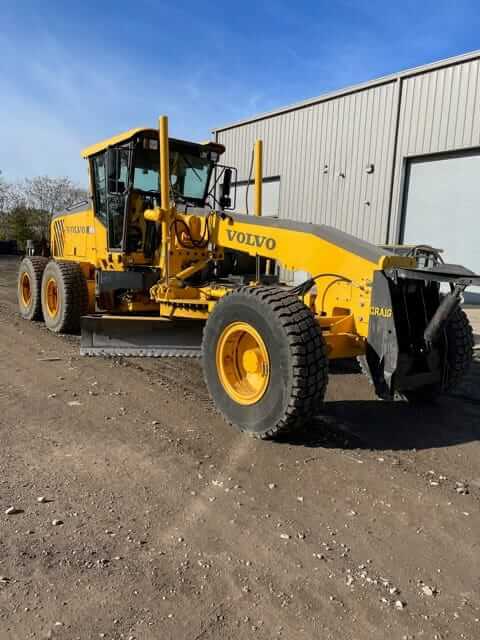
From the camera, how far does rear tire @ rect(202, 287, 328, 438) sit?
3.79 meters

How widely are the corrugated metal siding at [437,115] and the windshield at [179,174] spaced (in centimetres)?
757

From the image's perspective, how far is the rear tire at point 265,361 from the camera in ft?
12.4

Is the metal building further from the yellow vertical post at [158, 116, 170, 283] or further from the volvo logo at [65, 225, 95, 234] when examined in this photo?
the yellow vertical post at [158, 116, 170, 283]

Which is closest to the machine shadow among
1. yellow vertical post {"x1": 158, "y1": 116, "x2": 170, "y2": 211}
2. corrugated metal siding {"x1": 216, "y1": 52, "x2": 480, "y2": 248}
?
yellow vertical post {"x1": 158, "y1": 116, "x2": 170, "y2": 211}

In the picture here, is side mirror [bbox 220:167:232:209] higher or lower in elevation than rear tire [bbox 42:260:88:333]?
higher

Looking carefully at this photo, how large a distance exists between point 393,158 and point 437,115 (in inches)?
59.3

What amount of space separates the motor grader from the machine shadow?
9.6 inches

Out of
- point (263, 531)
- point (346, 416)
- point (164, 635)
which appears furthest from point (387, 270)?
point (164, 635)

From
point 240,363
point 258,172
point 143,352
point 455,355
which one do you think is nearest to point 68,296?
point 143,352

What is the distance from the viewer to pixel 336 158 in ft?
50.0

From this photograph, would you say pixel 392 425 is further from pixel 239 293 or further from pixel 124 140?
pixel 124 140

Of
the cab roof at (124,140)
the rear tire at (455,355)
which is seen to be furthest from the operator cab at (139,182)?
the rear tire at (455,355)

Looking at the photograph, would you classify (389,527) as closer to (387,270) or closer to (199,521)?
(199,521)

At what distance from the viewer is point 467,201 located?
1232 centimetres
